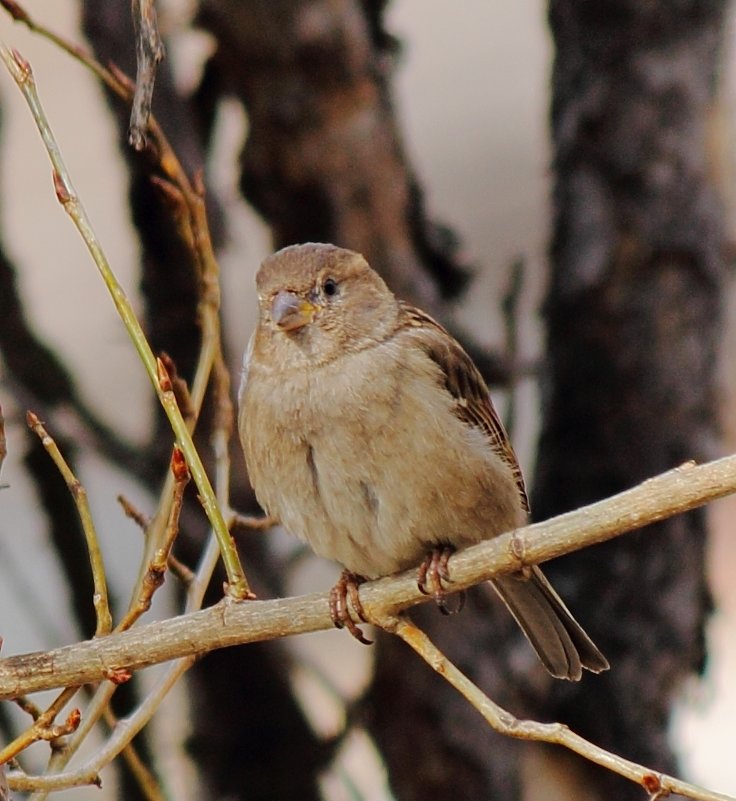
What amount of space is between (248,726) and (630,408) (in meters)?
1.55

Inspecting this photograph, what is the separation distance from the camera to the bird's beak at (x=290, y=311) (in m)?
3.48

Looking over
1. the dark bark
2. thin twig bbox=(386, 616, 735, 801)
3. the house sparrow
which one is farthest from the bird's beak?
thin twig bbox=(386, 616, 735, 801)

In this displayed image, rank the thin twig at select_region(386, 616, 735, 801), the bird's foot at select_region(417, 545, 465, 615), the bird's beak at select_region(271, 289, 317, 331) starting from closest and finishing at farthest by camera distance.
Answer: the thin twig at select_region(386, 616, 735, 801), the bird's foot at select_region(417, 545, 465, 615), the bird's beak at select_region(271, 289, 317, 331)

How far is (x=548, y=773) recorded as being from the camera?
457 cm

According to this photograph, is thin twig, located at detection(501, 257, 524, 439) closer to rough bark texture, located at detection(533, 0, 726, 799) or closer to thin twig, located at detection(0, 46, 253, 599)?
rough bark texture, located at detection(533, 0, 726, 799)

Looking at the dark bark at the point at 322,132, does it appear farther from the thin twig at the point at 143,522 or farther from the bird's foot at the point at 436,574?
the thin twig at the point at 143,522

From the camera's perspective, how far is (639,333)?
462cm

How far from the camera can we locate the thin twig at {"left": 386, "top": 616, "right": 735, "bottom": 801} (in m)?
→ 2.18

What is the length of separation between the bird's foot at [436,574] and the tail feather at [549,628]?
0.20 m

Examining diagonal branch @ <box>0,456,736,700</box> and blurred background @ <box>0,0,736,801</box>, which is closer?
diagonal branch @ <box>0,456,736,700</box>

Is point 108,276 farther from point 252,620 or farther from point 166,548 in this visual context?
point 252,620

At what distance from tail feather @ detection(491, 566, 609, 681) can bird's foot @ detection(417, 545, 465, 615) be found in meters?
0.20

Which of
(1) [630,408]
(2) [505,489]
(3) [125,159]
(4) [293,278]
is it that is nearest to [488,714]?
(2) [505,489]

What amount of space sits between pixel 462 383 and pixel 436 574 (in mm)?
749
